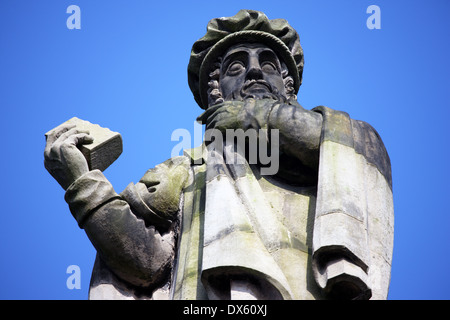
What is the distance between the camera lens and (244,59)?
11.6m

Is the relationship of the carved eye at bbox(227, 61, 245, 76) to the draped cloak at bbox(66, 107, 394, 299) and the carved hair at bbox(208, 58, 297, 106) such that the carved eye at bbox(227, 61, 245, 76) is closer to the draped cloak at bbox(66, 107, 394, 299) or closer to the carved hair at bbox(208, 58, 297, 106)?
the carved hair at bbox(208, 58, 297, 106)

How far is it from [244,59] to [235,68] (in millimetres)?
171

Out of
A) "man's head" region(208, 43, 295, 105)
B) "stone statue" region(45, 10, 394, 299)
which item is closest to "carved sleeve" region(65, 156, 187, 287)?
"stone statue" region(45, 10, 394, 299)

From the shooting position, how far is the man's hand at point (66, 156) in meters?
9.39

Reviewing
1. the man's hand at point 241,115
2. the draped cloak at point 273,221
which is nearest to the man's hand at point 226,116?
the man's hand at point 241,115

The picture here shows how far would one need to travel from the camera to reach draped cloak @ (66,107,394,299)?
812 centimetres

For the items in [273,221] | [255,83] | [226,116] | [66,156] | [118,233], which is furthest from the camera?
[255,83]

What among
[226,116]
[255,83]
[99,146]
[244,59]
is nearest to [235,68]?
[244,59]

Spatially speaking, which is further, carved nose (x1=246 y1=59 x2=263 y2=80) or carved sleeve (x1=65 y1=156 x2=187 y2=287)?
carved nose (x1=246 y1=59 x2=263 y2=80)

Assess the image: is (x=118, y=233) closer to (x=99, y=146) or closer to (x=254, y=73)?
(x=99, y=146)

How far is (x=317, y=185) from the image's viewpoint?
9305mm

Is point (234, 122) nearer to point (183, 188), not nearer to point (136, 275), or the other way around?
point (183, 188)

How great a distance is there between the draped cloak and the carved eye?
170cm

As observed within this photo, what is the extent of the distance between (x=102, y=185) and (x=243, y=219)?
4.66 ft
